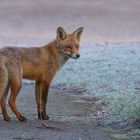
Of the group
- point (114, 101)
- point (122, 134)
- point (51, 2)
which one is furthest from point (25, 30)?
point (122, 134)

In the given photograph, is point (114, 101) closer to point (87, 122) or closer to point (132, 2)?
point (87, 122)

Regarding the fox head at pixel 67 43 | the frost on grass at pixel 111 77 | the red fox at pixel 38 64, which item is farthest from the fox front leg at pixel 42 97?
the frost on grass at pixel 111 77

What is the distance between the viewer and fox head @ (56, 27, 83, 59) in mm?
11273

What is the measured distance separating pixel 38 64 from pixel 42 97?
0.54m

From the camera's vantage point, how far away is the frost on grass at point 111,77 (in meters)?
11.4

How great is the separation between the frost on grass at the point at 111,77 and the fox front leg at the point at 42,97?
1005 millimetres

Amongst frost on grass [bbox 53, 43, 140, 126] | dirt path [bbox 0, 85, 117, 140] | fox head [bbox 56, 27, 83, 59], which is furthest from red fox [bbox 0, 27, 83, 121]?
frost on grass [bbox 53, 43, 140, 126]

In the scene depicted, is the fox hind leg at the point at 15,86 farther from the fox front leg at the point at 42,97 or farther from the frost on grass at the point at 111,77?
the frost on grass at the point at 111,77

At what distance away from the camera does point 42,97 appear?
11.3m

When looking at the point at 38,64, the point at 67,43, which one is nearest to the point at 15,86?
the point at 38,64

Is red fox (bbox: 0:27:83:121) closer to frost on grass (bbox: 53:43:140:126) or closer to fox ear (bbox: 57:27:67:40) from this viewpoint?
fox ear (bbox: 57:27:67:40)

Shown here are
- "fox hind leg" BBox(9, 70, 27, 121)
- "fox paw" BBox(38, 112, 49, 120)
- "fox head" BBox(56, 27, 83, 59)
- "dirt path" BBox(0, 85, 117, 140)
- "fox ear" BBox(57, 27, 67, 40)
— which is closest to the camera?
"dirt path" BBox(0, 85, 117, 140)

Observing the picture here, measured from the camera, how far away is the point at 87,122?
1103cm

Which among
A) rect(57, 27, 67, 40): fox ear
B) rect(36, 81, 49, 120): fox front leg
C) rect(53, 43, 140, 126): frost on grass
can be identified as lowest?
rect(53, 43, 140, 126): frost on grass
